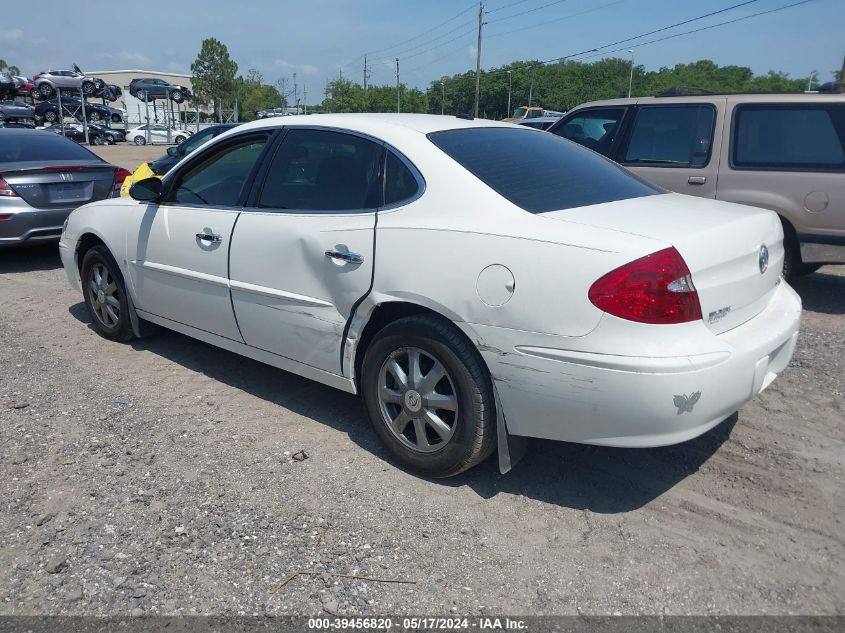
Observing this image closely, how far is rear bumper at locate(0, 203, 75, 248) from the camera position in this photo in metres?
7.41

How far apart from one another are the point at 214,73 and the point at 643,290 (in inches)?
2615

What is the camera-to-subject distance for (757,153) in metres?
6.38

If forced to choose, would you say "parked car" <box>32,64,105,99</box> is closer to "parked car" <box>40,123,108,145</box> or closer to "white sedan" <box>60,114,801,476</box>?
"parked car" <box>40,123,108,145</box>

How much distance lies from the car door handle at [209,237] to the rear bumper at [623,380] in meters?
1.82

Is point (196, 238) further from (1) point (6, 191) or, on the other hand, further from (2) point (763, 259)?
(1) point (6, 191)

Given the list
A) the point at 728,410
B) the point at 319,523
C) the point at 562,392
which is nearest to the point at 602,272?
the point at 562,392

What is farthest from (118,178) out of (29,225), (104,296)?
(104,296)

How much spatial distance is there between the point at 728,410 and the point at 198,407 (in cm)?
288

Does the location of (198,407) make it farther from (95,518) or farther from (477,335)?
(477,335)

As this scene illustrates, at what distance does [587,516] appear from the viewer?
3.11 m

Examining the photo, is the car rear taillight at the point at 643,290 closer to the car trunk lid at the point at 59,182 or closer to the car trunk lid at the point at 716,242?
the car trunk lid at the point at 716,242

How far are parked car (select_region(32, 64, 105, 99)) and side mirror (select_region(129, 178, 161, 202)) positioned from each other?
39504 mm

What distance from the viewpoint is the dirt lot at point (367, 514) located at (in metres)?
2.61

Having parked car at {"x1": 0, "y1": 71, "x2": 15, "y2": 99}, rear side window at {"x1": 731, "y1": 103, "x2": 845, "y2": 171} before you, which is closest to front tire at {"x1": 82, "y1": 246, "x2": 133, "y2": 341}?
rear side window at {"x1": 731, "y1": 103, "x2": 845, "y2": 171}
